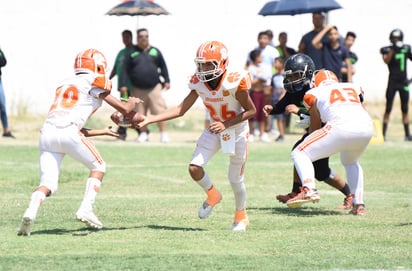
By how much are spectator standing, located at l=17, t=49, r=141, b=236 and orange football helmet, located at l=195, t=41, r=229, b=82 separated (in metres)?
0.65

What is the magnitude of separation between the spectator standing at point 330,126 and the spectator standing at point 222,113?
582 mm

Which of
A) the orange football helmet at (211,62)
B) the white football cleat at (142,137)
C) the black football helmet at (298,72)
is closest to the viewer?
the orange football helmet at (211,62)

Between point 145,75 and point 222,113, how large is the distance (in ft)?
34.9

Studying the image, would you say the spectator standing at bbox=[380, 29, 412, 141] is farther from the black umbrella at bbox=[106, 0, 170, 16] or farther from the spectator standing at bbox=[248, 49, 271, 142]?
the black umbrella at bbox=[106, 0, 170, 16]

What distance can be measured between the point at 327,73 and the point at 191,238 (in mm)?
2650

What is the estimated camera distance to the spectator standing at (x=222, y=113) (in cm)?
1031

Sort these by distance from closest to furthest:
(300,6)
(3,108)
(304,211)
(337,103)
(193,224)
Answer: (193,224), (337,103), (304,211), (3,108), (300,6)

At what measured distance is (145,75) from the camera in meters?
21.0

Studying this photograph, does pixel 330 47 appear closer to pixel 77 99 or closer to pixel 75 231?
pixel 77 99

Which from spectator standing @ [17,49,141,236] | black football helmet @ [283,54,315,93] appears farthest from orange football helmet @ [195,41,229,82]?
black football helmet @ [283,54,315,93]

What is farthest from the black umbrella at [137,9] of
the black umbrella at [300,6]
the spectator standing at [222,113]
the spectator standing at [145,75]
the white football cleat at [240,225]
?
the white football cleat at [240,225]

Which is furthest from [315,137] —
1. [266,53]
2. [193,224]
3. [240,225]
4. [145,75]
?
[266,53]

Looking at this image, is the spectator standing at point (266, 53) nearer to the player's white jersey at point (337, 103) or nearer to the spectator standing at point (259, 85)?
the spectator standing at point (259, 85)

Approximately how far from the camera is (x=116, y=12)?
23.1 m
